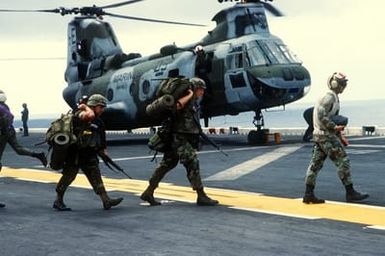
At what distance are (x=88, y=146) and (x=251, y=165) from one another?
7.36 m

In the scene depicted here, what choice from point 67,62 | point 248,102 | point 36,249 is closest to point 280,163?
point 248,102

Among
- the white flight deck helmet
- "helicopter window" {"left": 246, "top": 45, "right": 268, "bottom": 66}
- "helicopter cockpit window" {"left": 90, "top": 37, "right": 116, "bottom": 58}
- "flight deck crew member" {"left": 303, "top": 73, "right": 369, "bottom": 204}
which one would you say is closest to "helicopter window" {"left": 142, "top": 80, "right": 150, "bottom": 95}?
the white flight deck helmet

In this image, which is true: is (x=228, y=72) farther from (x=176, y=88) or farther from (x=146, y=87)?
(x=176, y=88)

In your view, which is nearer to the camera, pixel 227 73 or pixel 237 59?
pixel 237 59

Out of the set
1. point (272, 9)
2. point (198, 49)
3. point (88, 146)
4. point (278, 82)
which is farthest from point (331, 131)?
point (272, 9)

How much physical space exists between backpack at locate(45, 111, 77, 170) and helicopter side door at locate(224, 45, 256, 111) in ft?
43.0

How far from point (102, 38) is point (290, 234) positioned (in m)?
24.7

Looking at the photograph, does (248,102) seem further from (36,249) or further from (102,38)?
(36,249)

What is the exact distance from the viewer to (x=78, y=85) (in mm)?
29406

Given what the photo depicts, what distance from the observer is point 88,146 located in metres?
9.01

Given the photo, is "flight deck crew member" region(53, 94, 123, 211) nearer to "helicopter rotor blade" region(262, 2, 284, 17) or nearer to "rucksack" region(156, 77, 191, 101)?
"rucksack" region(156, 77, 191, 101)

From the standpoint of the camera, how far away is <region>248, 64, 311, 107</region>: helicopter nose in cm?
2111

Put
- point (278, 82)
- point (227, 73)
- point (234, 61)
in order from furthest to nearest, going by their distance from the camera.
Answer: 1. point (227, 73)
2. point (234, 61)
3. point (278, 82)

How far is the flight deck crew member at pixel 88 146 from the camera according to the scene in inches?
353
